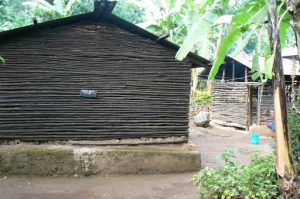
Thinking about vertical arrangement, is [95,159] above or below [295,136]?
below


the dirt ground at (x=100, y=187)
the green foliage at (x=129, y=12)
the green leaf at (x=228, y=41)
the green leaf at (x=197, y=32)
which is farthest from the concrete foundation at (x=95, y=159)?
the green foliage at (x=129, y=12)

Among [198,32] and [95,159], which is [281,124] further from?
[95,159]

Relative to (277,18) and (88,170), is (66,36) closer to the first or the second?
(88,170)

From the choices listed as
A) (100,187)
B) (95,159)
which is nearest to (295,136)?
A: (100,187)

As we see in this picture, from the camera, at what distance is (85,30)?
8.45 meters

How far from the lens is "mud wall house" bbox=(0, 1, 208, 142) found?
8.17 meters

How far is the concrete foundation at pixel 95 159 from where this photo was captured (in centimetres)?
795

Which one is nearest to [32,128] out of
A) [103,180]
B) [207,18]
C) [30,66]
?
[30,66]

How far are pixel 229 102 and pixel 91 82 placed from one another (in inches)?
434

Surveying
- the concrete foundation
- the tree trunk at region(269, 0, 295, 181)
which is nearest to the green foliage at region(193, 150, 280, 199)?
the tree trunk at region(269, 0, 295, 181)

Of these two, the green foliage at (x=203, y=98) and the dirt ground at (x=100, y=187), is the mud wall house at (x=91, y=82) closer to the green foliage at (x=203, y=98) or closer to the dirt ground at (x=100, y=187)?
the dirt ground at (x=100, y=187)

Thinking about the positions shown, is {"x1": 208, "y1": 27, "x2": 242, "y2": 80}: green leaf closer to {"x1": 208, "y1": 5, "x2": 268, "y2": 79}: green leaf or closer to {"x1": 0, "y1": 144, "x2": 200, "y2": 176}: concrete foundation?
{"x1": 208, "y1": 5, "x2": 268, "y2": 79}: green leaf

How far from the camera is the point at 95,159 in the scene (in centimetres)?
826

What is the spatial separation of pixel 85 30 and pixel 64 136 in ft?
8.75
